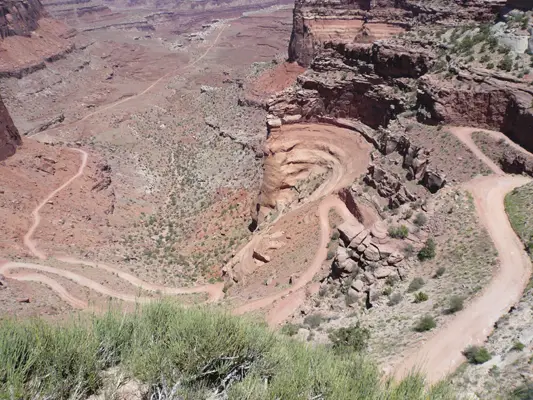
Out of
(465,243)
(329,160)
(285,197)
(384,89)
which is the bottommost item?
(285,197)

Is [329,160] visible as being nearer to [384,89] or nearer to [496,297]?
[384,89]

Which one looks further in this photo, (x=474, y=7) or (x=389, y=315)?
(x=474, y=7)

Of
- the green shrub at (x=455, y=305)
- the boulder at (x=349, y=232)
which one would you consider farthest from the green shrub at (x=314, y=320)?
the green shrub at (x=455, y=305)

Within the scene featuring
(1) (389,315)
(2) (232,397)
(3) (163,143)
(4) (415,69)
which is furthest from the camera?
(3) (163,143)

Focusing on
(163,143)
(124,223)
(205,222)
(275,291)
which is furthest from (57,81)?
(275,291)

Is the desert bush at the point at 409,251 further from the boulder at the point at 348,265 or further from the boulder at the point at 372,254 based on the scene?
the boulder at the point at 348,265

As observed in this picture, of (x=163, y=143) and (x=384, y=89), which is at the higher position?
(x=384, y=89)

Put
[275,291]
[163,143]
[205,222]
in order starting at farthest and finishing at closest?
[163,143] < [205,222] < [275,291]
